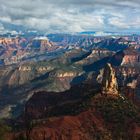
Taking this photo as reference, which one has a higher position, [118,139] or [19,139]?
[19,139]

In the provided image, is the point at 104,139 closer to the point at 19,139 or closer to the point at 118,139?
the point at 118,139

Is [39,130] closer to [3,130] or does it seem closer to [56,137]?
[56,137]

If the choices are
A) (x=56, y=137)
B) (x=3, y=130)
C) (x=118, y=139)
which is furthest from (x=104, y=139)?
(x=3, y=130)

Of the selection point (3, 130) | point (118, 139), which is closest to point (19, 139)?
point (3, 130)

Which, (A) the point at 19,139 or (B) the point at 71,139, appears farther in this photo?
(B) the point at 71,139

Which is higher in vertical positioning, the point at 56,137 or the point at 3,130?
the point at 3,130

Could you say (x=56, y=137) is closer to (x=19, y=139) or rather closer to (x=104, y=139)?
(x=104, y=139)

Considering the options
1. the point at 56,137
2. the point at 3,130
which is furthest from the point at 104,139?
the point at 3,130

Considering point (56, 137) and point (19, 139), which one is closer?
point (19, 139)
